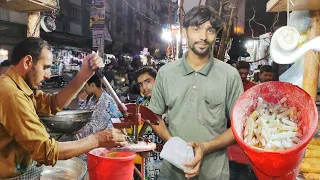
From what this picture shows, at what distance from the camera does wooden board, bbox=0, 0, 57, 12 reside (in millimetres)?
4195

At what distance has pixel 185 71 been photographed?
268 centimetres

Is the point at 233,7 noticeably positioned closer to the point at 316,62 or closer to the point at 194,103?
the point at 316,62

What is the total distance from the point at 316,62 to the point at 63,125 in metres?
3.54

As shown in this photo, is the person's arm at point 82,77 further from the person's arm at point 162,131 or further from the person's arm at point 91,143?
the person's arm at point 162,131

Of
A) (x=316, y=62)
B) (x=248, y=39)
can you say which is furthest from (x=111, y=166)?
(x=248, y=39)

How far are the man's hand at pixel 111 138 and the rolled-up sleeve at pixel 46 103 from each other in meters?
1.03

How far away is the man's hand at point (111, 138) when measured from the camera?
8.39 ft

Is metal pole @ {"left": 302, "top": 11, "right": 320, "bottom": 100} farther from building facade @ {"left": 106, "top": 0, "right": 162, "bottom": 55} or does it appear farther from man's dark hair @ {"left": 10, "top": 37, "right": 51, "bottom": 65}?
building facade @ {"left": 106, "top": 0, "right": 162, "bottom": 55}

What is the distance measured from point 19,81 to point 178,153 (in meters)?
1.66

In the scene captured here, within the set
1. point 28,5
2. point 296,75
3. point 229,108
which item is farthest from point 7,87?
point 296,75

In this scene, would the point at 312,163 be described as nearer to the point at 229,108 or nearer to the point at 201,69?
the point at 229,108

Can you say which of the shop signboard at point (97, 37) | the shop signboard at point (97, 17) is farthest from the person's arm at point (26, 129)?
the shop signboard at point (97, 37)

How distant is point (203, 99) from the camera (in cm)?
253


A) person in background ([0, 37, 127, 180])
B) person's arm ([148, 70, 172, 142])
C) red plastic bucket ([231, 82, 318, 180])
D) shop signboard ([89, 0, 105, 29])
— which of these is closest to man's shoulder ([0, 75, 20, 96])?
person in background ([0, 37, 127, 180])
